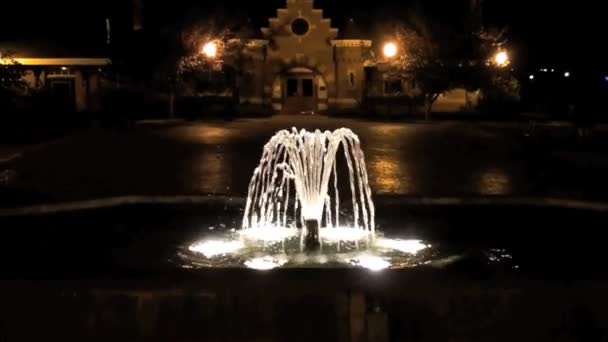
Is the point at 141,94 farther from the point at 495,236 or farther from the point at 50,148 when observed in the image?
the point at 495,236

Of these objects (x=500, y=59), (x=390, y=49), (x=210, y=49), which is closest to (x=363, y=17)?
(x=390, y=49)

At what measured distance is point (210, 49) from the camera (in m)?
39.3

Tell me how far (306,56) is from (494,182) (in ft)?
94.6

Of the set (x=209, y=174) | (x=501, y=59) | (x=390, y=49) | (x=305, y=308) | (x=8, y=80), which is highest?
(x=390, y=49)

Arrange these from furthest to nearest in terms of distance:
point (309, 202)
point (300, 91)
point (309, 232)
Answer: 1. point (300, 91)
2. point (309, 202)
3. point (309, 232)

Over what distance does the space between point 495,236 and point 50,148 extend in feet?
54.1

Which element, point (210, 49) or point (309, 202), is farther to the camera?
point (210, 49)

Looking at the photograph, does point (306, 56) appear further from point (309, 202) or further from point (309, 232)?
point (309, 232)

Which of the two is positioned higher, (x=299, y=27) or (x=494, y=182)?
(x=299, y=27)

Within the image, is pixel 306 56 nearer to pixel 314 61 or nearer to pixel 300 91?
pixel 314 61

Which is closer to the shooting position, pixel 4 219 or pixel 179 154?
pixel 4 219

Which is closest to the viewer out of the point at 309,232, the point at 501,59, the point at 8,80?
the point at 309,232

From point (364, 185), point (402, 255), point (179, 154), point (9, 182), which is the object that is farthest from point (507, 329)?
point (179, 154)

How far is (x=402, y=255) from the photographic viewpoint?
10516 mm
